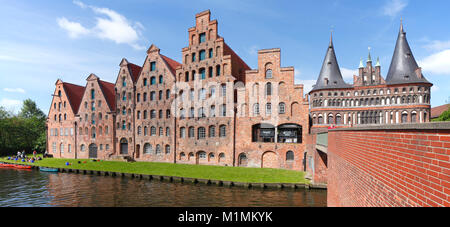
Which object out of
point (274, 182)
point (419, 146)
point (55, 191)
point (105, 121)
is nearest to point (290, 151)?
point (274, 182)

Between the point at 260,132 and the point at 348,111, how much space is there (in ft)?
80.2

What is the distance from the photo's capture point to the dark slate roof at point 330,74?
42.3 meters

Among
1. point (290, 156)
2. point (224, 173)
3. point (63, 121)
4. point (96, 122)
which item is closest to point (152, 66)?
point (96, 122)

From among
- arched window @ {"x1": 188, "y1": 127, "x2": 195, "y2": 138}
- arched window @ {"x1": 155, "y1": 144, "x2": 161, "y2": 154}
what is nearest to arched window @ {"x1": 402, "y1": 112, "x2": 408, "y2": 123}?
arched window @ {"x1": 188, "y1": 127, "x2": 195, "y2": 138}

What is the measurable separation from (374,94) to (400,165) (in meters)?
44.0

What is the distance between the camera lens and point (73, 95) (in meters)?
42.7

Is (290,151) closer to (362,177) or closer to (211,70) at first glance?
(211,70)

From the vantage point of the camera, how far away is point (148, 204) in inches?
632

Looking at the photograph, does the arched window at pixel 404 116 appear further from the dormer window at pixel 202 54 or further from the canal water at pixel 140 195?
the dormer window at pixel 202 54

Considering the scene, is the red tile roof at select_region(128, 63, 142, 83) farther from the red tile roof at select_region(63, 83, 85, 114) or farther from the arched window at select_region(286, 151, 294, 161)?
the arched window at select_region(286, 151, 294, 161)

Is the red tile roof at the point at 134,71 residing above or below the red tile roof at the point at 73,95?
above

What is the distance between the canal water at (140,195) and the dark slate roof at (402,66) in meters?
33.3

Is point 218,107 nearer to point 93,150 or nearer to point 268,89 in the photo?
point 268,89

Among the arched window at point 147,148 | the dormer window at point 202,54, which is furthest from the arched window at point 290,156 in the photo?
the arched window at point 147,148
